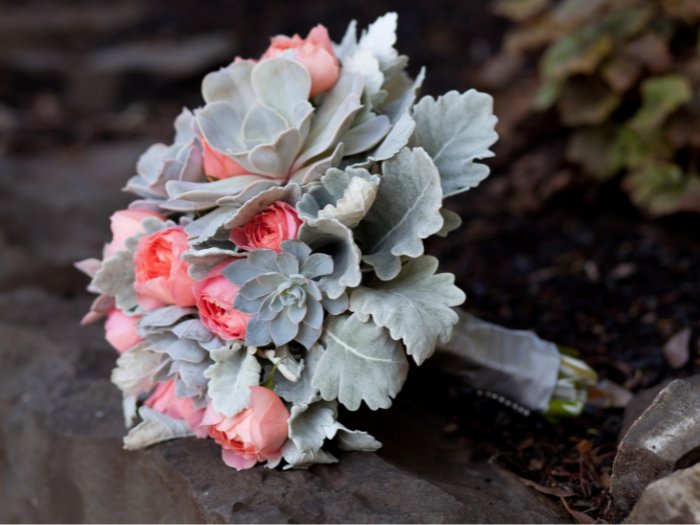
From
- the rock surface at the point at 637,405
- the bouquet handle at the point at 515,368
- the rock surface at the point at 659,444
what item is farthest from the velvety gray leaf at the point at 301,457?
the rock surface at the point at 637,405

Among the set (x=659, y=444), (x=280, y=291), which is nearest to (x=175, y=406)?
(x=280, y=291)

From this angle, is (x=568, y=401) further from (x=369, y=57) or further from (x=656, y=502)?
(x=369, y=57)

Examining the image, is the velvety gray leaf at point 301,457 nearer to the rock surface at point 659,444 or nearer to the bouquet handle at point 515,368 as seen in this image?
the bouquet handle at point 515,368

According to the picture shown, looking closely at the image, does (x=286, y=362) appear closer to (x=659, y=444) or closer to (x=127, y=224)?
(x=127, y=224)

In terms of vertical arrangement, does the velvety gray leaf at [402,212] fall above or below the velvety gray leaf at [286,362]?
above

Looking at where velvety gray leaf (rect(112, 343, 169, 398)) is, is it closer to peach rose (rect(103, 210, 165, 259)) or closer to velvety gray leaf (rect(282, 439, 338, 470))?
peach rose (rect(103, 210, 165, 259))
